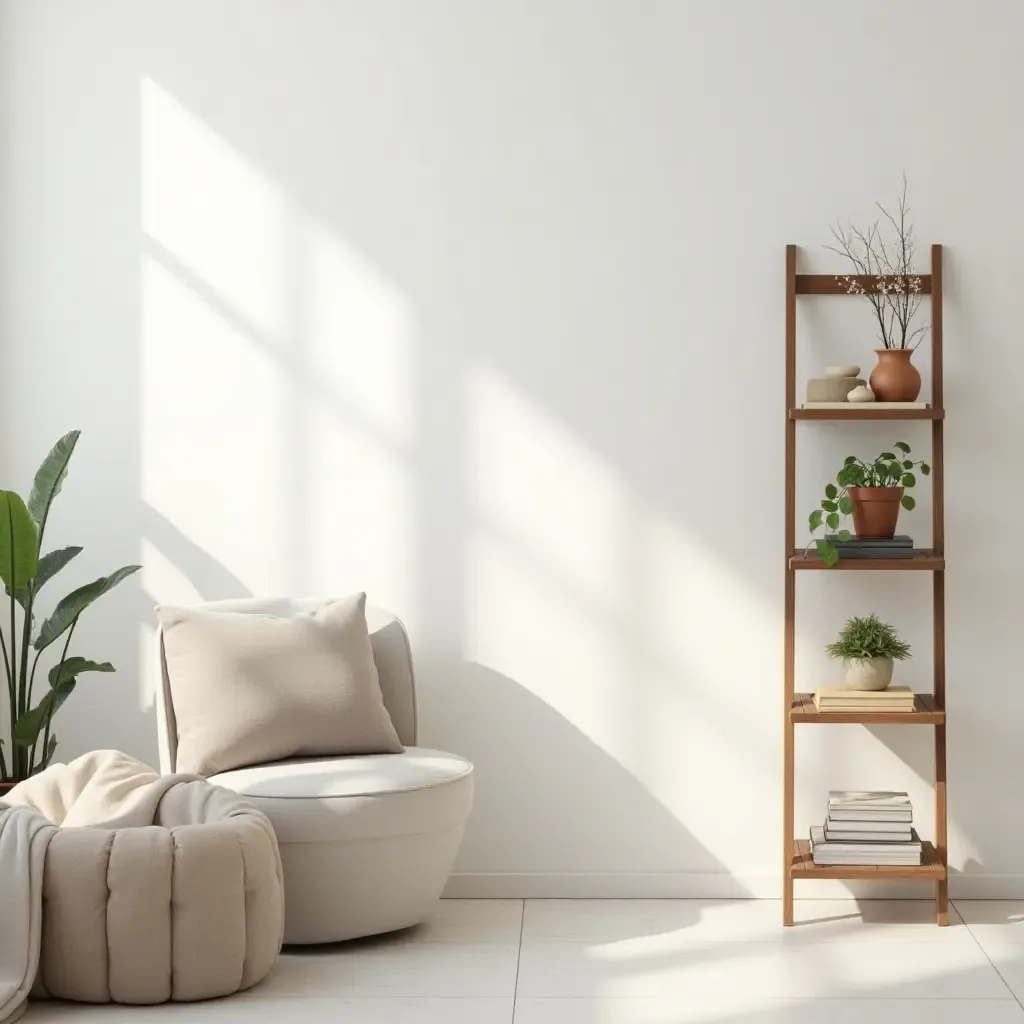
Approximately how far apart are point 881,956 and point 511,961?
0.90m

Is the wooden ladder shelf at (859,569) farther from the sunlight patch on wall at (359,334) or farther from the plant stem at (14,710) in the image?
the plant stem at (14,710)

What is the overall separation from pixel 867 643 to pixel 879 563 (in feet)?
0.73

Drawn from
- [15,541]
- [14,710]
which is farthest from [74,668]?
[15,541]

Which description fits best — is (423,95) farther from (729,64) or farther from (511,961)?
(511,961)

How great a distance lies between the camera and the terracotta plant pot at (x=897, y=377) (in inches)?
138

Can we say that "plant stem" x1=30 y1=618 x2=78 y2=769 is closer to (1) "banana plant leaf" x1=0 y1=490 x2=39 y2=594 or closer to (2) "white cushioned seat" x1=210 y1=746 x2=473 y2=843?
(1) "banana plant leaf" x1=0 y1=490 x2=39 y2=594

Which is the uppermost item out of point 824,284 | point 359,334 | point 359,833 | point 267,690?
point 824,284

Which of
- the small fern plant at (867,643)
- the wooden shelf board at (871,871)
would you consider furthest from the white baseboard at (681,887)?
the small fern plant at (867,643)

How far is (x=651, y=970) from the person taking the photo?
125 inches

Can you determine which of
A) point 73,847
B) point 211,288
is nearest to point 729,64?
point 211,288

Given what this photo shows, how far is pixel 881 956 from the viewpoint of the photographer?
326 centimetres

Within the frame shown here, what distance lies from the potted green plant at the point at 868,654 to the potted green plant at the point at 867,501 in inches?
9.4

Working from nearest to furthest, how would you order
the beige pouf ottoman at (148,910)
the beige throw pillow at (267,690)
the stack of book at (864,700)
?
the beige pouf ottoman at (148,910), the beige throw pillow at (267,690), the stack of book at (864,700)

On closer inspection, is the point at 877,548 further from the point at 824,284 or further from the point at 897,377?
the point at 824,284
